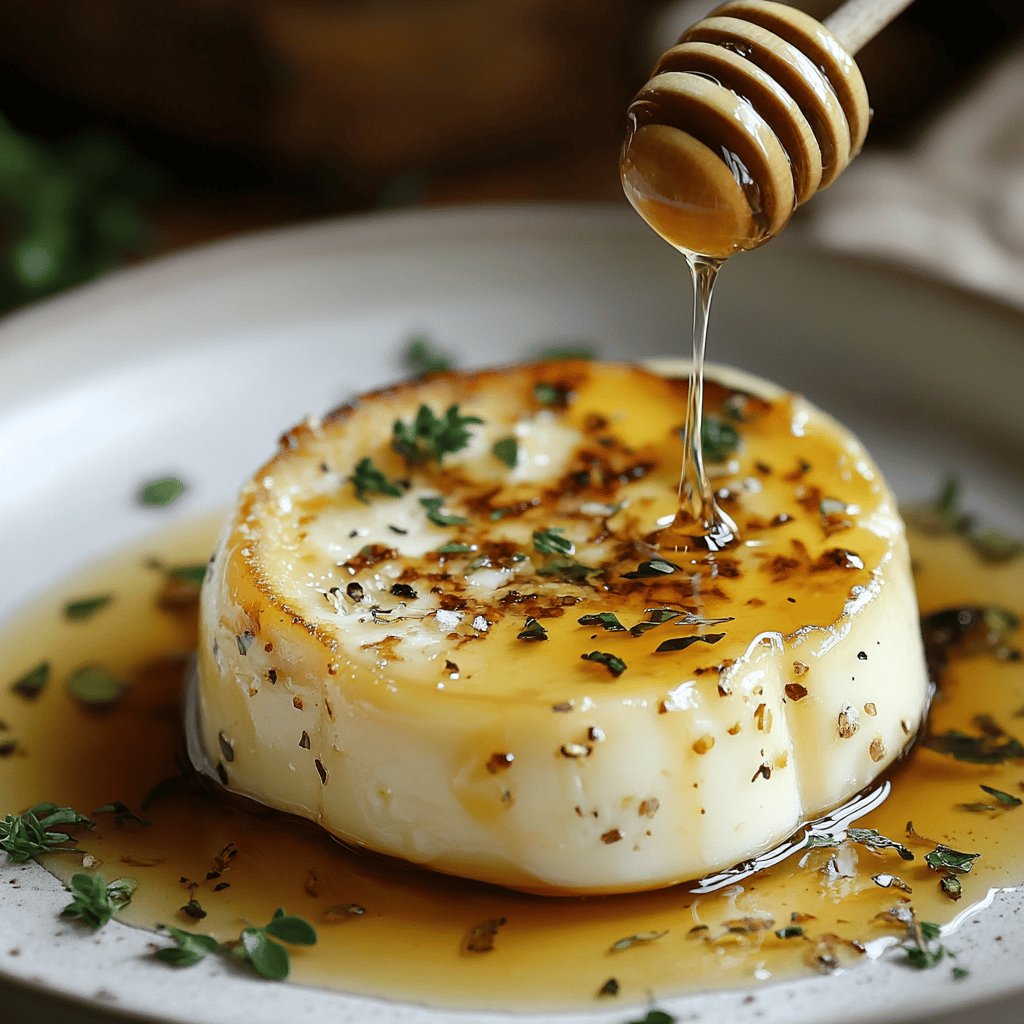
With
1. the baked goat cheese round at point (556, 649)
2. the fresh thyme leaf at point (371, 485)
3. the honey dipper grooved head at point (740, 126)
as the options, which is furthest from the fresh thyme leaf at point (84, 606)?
the honey dipper grooved head at point (740, 126)

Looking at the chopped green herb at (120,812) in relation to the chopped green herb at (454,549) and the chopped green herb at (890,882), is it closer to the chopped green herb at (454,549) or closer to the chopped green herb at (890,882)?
the chopped green herb at (454,549)

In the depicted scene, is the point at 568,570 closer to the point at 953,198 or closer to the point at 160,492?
the point at 160,492

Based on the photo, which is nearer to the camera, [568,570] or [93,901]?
[93,901]

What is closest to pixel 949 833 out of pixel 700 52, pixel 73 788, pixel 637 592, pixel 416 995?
pixel 637 592

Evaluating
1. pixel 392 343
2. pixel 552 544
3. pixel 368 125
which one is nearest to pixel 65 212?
pixel 368 125

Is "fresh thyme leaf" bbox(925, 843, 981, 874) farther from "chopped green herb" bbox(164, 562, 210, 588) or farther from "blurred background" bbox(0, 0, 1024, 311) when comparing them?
"blurred background" bbox(0, 0, 1024, 311)

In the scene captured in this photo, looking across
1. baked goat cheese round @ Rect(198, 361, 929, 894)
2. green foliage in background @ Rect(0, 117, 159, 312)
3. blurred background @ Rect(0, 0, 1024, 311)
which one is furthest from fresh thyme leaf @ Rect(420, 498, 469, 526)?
green foliage in background @ Rect(0, 117, 159, 312)
